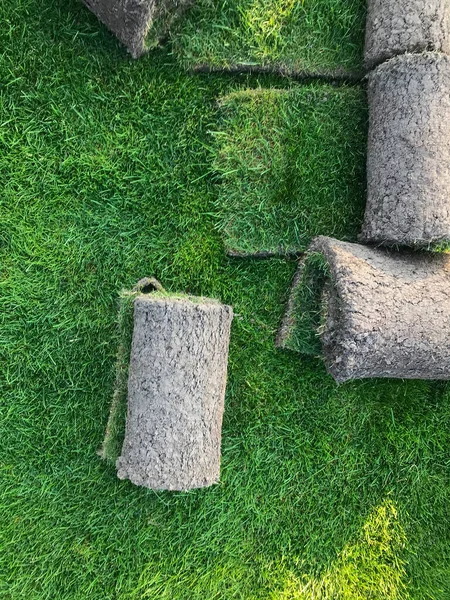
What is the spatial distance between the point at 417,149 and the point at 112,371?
1.68 meters

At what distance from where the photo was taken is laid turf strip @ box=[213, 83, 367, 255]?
233 centimetres

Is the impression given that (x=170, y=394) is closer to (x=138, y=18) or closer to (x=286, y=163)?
(x=286, y=163)

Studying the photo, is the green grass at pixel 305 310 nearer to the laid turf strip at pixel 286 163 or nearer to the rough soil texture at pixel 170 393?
the laid turf strip at pixel 286 163

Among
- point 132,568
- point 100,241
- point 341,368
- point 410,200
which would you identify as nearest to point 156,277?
point 100,241

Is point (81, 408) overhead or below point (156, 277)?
below

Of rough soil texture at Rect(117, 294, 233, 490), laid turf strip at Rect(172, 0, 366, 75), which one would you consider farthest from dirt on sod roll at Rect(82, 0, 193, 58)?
rough soil texture at Rect(117, 294, 233, 490)

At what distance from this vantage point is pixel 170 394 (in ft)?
6.51

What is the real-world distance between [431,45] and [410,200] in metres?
0.66

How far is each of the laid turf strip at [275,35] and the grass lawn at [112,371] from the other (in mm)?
112

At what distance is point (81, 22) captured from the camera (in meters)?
2.26

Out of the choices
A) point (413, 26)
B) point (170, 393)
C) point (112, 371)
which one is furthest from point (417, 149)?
point (112, 371)

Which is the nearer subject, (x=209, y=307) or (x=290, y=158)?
(x=209, y=307)

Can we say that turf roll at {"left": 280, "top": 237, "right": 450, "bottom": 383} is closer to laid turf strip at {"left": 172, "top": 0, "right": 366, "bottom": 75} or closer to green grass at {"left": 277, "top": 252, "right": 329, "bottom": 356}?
green grass at {"left": 277, "top": 252, "right": 329, "bottom": 356}

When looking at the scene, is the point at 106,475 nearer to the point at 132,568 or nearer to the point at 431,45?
the point at 132,568
